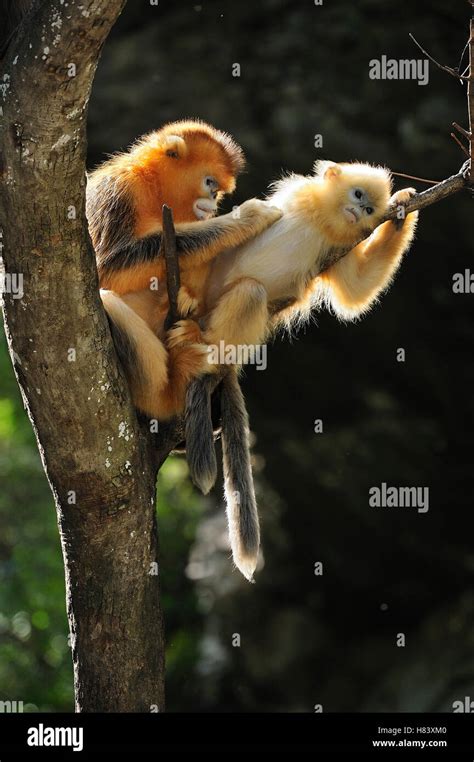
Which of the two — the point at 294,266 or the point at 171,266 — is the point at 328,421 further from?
the point at 171,266

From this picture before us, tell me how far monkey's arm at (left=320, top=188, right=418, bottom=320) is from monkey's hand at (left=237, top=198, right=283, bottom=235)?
0.48m

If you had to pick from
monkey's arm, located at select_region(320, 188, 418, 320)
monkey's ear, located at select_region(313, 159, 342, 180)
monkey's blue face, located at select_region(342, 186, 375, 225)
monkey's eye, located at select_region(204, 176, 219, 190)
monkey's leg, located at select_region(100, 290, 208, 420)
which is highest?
monkey's ear, located at select_region(313, 159, 342, 180)

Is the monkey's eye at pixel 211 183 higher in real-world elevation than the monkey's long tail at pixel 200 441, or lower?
higher

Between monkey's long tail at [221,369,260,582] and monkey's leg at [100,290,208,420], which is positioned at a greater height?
monkey's leg at [100,290,208,420]

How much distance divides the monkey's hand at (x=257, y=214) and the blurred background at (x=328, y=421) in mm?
3691

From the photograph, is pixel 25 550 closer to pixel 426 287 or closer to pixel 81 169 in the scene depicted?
pixel 426 287

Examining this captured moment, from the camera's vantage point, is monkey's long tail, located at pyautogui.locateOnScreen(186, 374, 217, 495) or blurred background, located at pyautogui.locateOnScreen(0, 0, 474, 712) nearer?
monkey's long tail, located at pyautogui.locateOnScreen(186, 374, 217, 495)

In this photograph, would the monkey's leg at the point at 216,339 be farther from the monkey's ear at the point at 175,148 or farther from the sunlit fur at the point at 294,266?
the monkey's ear at the point at 175,148

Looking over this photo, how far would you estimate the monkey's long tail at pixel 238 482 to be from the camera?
4176mm

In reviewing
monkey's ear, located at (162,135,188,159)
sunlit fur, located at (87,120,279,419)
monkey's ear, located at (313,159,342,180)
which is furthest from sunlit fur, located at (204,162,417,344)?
monkey's ear, located at (162,135,188,159)

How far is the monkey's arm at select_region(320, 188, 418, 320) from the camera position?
4.64m

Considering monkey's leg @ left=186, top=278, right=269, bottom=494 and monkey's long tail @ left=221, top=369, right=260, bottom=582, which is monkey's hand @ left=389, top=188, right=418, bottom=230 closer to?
monkey's leg @ left=186, top=278, right=269, bottom=494

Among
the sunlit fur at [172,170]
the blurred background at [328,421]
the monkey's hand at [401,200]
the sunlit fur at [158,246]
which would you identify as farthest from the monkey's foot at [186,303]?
the blurred background at [328,421]

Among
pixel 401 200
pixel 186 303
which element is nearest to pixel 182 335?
pixel 186 303
